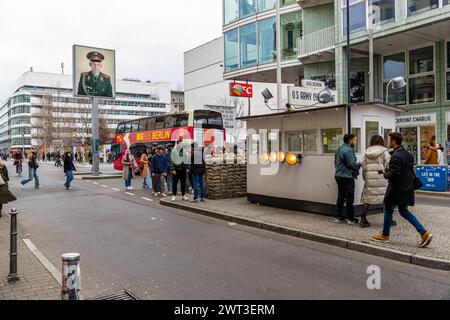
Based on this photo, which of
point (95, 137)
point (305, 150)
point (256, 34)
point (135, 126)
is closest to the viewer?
point (305, 150)

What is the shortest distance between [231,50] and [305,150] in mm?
21784

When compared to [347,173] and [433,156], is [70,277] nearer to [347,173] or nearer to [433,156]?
[347,173]

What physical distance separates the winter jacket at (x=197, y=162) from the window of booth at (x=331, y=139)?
3875 mm

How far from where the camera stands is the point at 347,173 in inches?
308

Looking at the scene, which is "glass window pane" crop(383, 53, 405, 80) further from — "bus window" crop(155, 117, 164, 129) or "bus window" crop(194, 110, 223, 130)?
"bus window" crop(155, 117, 164, 129)

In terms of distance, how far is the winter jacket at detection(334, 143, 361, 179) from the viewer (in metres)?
7.66

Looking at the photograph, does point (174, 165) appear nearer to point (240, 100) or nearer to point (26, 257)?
point (26, 257)

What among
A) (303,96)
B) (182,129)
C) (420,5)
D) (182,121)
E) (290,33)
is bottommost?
(182,129)

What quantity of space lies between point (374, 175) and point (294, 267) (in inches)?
116

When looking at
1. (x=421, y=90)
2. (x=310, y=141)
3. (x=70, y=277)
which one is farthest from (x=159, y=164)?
Answer: (x=421, y=90)

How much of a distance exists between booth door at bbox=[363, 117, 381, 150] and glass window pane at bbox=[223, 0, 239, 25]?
74.6 ft

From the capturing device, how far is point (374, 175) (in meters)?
7.44

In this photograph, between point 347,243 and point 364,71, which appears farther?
point 364,71
